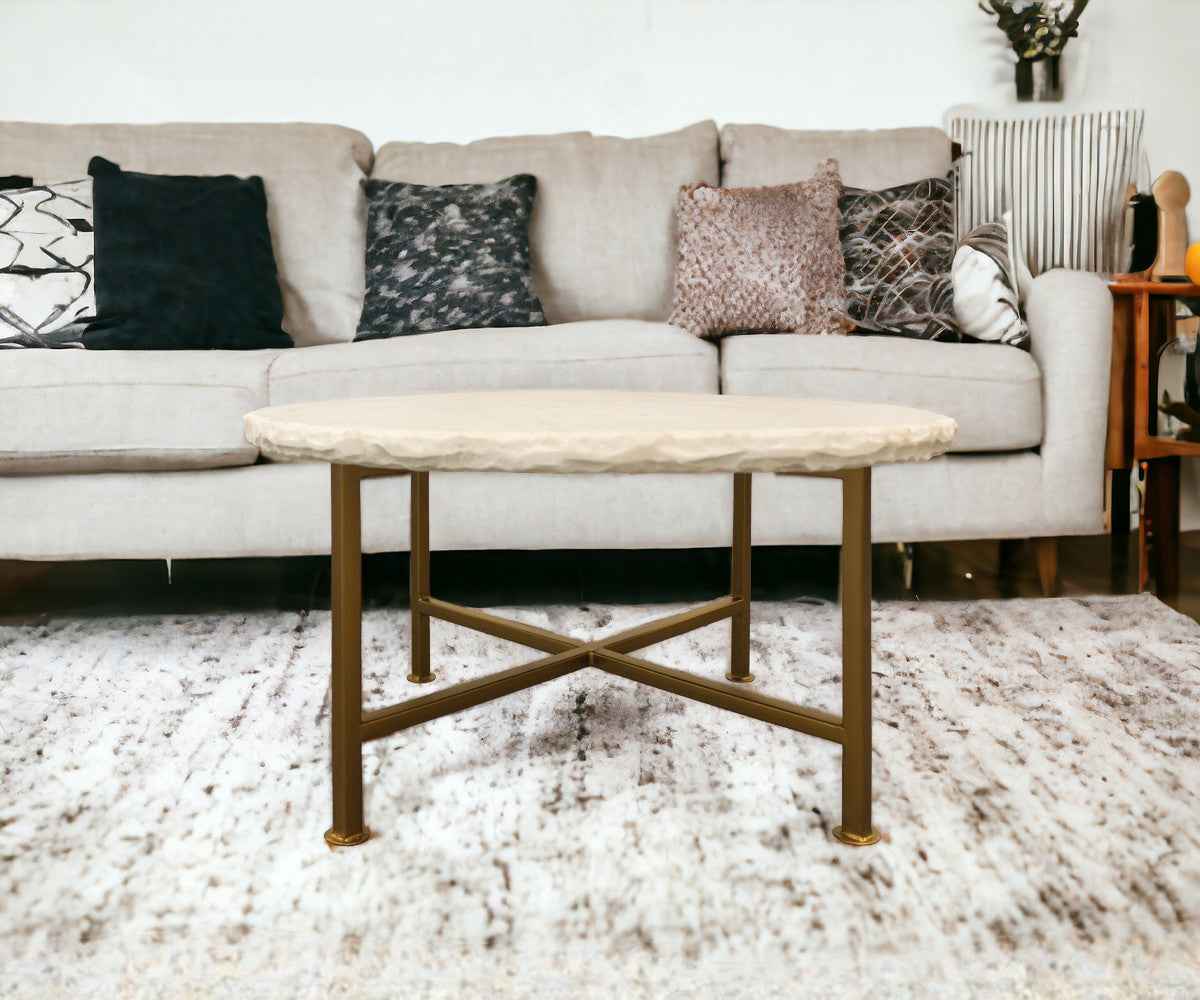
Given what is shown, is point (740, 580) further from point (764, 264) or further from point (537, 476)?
point (764, 264)

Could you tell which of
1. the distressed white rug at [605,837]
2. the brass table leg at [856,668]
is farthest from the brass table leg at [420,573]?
the brass table leg at [856,668]

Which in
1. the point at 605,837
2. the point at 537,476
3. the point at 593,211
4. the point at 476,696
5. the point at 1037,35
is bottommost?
the point at 605,837

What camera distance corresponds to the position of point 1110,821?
0.93 m

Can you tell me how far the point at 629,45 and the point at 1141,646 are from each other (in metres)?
2.32

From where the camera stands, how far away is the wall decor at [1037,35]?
2830 millimetres

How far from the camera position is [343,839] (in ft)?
2.96

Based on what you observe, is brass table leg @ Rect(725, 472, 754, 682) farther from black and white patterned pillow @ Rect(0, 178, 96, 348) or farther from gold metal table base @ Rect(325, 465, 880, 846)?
black and white patterned pillow @ Rect(0, 178, 96, 348)

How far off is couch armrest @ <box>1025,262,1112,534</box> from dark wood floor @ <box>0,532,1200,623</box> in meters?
0.19

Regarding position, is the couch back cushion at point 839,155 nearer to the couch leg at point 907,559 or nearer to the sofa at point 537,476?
the sofa at point 537,476

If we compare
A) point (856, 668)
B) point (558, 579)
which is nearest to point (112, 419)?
point (558, 579)

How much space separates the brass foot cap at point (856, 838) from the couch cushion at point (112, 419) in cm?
122

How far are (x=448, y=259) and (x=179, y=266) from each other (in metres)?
0.57

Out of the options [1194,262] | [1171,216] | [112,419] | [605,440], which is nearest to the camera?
→ [605,440]

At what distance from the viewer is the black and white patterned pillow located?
2.03m
